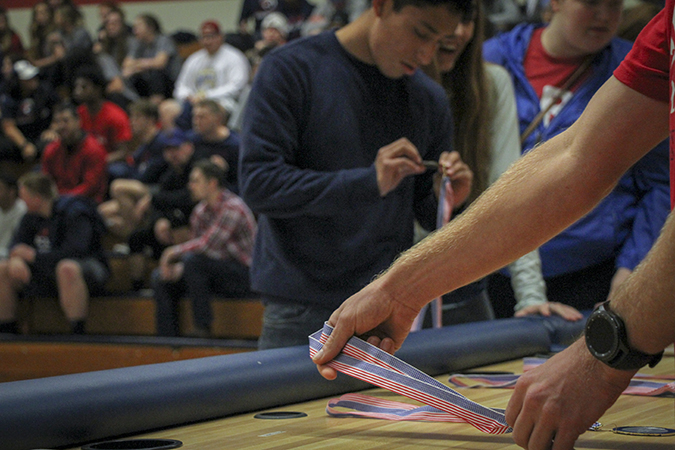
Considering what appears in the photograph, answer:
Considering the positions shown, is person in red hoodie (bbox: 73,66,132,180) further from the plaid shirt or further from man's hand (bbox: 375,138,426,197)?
man's hand (bbox: 375,138,426,197)

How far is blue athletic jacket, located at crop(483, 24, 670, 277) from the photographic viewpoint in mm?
2262

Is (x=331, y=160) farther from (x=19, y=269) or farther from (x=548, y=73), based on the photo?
(x=19, y=269)

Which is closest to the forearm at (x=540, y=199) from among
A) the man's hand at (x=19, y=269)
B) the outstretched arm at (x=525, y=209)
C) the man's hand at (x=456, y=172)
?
the outstretched arm at (x=525, y=209)

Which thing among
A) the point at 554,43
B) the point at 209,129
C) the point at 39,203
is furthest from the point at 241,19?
the point at 554,43

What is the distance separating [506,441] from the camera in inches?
40.9

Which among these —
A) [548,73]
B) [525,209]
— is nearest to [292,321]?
[525,209]

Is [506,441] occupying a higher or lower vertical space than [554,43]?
lower

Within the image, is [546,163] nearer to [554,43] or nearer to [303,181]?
[303,181]

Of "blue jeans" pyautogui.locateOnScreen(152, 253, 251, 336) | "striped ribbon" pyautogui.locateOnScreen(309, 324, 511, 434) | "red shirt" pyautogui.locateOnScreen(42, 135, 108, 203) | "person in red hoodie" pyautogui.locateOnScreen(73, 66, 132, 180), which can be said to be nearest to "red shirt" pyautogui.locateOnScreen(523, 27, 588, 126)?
"striped ribbon" pyautogui.locateOnScreen(309, 324, 511, 434)

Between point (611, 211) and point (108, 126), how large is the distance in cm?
518

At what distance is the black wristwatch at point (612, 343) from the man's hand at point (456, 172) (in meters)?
1.03

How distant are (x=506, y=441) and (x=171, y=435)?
0.42m

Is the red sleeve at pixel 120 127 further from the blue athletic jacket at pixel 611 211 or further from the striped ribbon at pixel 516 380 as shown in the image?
the striped ribbon at pixel 516 380

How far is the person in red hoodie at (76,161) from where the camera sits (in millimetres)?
5891
